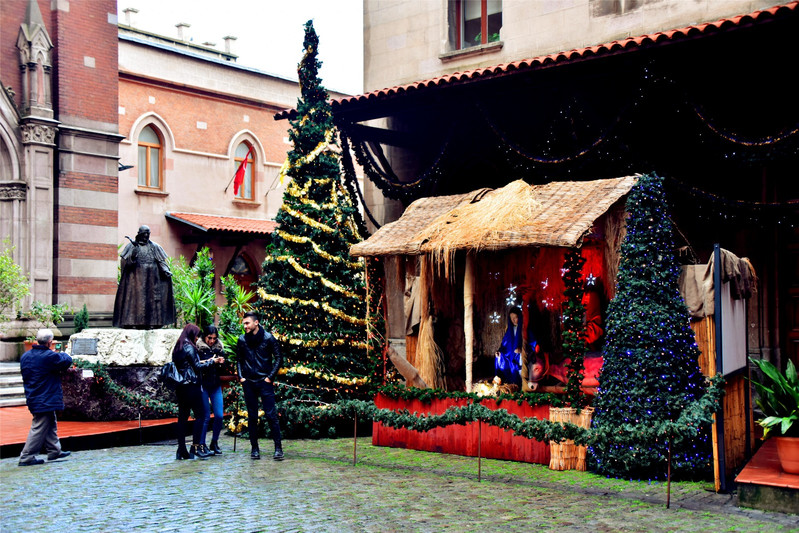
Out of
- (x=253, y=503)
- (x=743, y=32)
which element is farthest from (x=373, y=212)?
(x=253, y=503)

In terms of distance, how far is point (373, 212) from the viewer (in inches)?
694

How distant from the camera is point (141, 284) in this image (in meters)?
14.5

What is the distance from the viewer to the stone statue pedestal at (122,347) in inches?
566

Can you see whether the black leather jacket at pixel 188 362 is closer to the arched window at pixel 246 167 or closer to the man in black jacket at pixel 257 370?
the man in black jacket at pixel 257 370

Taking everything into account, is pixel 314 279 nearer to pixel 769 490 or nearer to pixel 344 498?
pixel 344 498

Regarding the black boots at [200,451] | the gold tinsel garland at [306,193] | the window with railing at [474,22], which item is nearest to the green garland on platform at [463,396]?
the black boots at [200,451]

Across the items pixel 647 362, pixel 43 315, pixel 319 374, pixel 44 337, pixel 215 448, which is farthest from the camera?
pixel 43 315

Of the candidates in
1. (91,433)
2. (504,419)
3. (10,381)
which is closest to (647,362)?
(504,419)

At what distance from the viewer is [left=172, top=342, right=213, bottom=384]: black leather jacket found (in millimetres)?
11352

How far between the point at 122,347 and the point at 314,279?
11.7ft

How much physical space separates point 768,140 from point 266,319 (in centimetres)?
784

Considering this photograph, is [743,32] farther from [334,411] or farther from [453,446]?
[334,411]

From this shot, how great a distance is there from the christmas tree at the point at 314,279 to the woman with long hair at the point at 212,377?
1277mm

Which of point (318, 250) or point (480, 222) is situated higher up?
point (480, 222)
